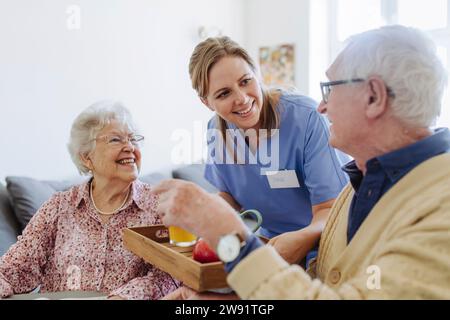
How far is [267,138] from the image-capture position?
1.50 meters

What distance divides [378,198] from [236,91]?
65 cm

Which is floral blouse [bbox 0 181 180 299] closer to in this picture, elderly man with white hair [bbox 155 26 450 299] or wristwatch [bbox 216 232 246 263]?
→ elderly man with white hair [bbox 155 26 450 299]

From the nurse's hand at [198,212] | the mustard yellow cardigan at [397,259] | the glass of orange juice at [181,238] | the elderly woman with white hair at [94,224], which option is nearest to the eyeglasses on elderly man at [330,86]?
the mustard yellow cardigan at [397,259]

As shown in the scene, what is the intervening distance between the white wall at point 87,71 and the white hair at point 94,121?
87 centimetres

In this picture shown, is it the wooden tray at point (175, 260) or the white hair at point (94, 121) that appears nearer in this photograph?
the wooden tray at point (175, 260)

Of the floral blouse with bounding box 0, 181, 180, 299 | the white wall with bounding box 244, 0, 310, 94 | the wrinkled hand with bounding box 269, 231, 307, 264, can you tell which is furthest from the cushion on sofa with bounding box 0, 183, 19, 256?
the white wall with bounding box 244, 0, 310, 94

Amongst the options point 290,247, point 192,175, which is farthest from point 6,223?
point 290,247

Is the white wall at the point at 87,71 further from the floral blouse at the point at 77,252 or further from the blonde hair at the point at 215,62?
the blonde hair at the point at 215,62

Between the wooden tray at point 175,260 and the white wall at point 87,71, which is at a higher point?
Result: the white wall at point 87,71

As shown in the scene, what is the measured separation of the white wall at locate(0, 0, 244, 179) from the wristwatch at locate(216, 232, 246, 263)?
1764 millimetres

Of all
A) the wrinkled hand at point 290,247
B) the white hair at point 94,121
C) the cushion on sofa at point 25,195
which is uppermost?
the white hair at point 94,121

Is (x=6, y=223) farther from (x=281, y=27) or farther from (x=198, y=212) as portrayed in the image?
(x=281, y=27)

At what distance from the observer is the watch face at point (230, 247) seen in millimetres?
798
